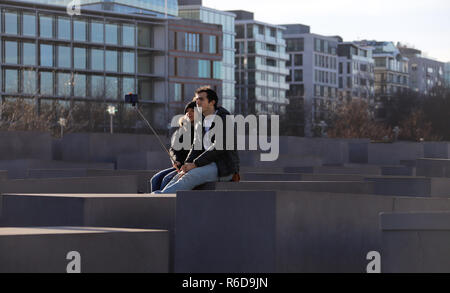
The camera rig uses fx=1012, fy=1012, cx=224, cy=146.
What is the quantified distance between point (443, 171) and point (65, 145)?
9059mm

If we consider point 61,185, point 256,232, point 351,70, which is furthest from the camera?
point 351,70

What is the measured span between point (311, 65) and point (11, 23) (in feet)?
213

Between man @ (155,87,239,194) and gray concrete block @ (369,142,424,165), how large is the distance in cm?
1793

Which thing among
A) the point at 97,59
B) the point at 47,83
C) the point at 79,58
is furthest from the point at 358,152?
the point at 97,59

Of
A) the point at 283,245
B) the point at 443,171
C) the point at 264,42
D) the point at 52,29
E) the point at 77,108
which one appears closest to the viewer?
the point at 283,245

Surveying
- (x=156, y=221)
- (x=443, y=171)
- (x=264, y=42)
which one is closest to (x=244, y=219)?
(x=156, y=221)

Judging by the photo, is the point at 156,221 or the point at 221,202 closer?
the point at 221,202

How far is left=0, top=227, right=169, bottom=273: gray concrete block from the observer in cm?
671

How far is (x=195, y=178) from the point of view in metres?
9.84

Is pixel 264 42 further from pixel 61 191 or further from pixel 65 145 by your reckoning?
pixel 61 191

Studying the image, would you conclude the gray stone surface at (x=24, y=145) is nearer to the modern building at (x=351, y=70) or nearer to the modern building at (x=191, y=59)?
the modern building at (x=191, y=59)

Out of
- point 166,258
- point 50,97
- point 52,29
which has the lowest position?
point 166,258

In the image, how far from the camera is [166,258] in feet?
24.6

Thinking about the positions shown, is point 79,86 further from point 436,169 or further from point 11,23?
point 436,169
